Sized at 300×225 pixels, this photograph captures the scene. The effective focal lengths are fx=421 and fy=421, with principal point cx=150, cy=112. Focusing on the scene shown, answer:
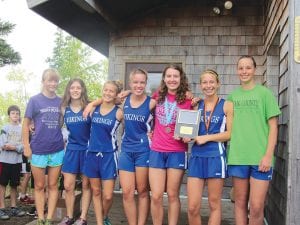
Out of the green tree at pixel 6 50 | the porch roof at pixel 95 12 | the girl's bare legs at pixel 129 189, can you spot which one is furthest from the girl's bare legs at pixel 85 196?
the green tree at pixel 6 50

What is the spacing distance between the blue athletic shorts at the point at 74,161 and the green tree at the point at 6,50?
10108mm

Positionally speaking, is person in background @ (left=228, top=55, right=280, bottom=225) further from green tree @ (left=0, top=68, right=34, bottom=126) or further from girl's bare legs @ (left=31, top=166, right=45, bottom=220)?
green tree @ (left=0, top=68, right=34, bottom=126)

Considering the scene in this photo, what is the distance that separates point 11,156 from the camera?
5516 millimetres

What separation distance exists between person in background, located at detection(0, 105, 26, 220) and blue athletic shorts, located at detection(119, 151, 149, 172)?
215 centimetres

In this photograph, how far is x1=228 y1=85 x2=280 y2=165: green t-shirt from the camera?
136 inches

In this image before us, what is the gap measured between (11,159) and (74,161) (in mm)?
1625

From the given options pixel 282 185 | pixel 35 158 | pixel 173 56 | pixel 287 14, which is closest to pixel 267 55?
pixel 173 56

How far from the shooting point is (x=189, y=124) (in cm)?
357

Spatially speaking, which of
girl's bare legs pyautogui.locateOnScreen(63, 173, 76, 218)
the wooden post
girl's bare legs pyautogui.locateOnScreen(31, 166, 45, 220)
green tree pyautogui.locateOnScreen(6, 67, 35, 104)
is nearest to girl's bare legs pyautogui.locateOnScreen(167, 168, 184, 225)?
the wooden post

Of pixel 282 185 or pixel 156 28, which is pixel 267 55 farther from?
pixel 282 185

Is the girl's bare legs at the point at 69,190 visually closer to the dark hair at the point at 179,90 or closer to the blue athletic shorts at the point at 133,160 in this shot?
the blue athletic shorts at the point at 133,160

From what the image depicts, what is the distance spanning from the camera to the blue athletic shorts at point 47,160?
425 centimetres

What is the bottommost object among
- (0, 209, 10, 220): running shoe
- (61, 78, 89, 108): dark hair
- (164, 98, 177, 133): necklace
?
(0, 209, 10, 220): running shoe

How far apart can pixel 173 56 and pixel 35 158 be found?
3691mm
